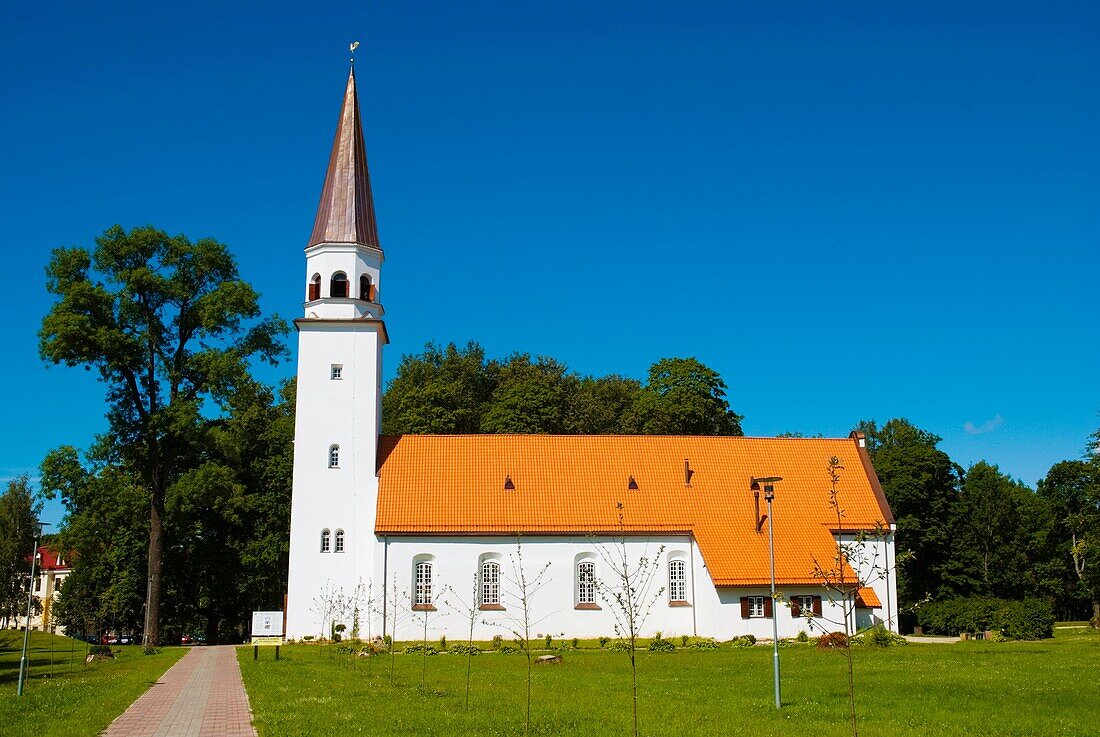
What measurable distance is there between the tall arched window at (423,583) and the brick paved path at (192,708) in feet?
36.8

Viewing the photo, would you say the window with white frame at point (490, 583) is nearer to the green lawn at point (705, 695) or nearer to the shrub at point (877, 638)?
the green lawn at point (705, 695)

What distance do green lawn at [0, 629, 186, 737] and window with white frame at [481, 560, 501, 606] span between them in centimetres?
1214

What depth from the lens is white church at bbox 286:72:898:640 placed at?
135 ft

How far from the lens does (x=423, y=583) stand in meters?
41.7

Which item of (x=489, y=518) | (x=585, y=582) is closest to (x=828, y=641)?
(x=585, y=582)

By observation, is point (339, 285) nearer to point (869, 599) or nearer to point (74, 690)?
point (74, 690)

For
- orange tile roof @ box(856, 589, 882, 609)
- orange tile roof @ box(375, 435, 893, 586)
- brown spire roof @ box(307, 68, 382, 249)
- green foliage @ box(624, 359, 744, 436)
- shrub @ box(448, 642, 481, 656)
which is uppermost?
brown spire roof @ box(307, 68, 382, 249)

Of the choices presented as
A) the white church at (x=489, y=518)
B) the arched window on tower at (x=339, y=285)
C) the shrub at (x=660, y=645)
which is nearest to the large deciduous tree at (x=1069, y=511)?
the white church at (x=489, y=518)

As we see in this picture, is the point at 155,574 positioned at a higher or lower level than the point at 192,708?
higher

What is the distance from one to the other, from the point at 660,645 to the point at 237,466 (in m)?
26.7

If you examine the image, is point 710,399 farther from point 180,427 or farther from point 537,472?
point 180,427

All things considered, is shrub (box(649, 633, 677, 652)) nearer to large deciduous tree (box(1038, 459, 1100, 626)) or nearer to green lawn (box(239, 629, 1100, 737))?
green lawn (box(239, 629, 1100, 737))

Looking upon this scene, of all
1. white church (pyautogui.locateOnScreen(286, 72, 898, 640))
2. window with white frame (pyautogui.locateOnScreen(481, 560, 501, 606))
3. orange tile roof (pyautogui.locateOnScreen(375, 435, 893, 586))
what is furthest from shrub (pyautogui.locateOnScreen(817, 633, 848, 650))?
window with white frame (pyautogui.locateOnScreen(481, 560, 501, 606))

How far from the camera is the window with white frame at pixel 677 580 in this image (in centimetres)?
4269
